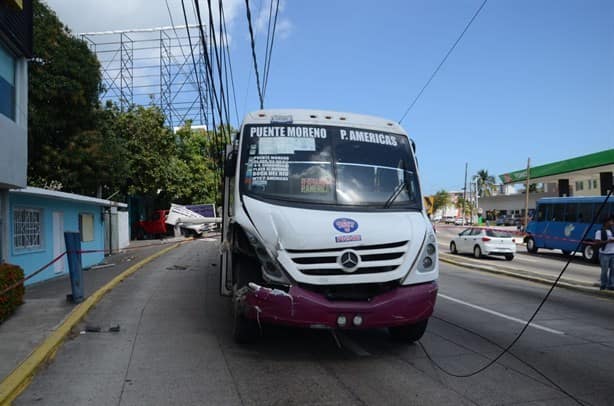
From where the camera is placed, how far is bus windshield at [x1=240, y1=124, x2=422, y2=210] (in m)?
6.17

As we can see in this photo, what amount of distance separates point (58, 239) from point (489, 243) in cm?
1669

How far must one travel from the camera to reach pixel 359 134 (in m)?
6.81

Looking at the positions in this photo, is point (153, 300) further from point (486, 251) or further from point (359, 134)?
point (486, 251)

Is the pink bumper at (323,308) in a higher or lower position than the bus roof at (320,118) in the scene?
lower

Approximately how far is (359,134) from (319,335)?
278 centimetres

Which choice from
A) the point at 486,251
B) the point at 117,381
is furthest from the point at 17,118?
the point at 486,251

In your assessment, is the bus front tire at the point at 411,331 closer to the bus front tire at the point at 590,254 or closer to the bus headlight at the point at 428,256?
the bus headlight at the point at 428,256

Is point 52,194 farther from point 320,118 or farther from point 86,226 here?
point 320,118

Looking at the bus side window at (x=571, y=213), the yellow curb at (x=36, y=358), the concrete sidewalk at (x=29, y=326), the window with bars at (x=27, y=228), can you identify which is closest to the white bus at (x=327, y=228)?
the yellow curb at (x=36, y=358)

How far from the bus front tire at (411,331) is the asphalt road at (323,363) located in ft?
0.43

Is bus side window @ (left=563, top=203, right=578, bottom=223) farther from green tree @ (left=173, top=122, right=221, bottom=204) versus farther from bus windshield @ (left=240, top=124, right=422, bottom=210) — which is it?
green tree @ (left=173, top=122, right=221, bottom=204)

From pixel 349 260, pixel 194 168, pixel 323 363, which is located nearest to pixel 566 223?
pixel 323 363

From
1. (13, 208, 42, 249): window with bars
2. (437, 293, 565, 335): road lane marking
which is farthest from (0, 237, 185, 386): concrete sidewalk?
(437, 293, 565, 335): road lane marking

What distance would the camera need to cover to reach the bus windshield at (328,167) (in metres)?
6.17
